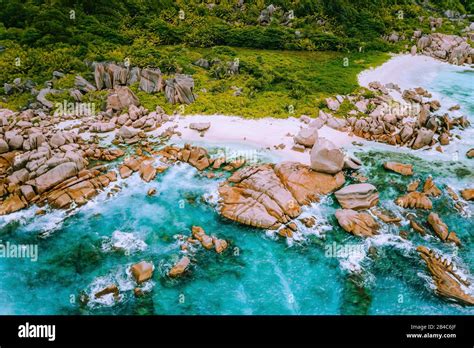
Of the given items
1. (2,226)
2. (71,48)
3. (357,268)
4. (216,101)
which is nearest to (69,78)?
(71,48)

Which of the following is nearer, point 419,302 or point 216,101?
point 419,302

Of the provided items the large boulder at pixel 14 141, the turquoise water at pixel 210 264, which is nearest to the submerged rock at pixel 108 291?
the turquoise water at pixel 210 264

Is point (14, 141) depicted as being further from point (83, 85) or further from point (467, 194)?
point (467, 194)

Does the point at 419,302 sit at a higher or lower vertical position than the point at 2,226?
higher

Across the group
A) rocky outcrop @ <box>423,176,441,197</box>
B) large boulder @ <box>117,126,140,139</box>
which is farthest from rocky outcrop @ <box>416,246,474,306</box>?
large boulder @ <box>117,126,140,139</box>

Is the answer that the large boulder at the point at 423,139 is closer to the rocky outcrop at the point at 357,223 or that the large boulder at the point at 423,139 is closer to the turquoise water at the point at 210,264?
the turquoise water at the point at 210,264
